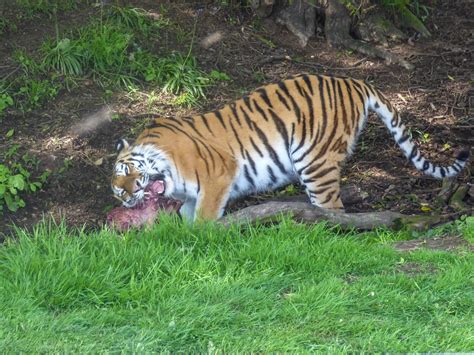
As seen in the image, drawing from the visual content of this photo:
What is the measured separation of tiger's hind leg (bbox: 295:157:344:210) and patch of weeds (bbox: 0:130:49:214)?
8.06 ft

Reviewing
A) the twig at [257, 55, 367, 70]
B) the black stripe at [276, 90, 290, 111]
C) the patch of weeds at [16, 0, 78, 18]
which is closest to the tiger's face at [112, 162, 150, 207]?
the black stripe at [276, 90, 290, 111]

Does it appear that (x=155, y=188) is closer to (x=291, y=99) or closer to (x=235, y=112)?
(x=235, y=112)

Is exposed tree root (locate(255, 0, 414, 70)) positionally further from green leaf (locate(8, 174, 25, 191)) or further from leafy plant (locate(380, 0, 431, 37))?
green leaf (locate(8, 174, 25, 191))

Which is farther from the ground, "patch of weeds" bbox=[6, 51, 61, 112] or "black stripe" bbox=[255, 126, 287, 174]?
"patch of weeds" bbox=[6, 51, 61, 112]

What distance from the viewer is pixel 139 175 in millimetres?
7250

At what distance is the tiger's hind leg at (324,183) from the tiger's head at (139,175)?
48.3 inches

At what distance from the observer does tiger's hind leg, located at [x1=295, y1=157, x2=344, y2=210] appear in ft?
24.7

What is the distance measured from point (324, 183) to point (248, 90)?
2.52 meters

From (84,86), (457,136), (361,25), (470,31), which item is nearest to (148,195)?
(84,86)

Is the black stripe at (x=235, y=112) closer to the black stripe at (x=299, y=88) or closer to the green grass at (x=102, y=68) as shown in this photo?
the black stripe at (x=299, y=88)

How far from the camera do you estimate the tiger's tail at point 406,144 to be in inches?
305

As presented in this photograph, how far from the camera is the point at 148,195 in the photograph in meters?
7.30

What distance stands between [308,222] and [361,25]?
507 cm

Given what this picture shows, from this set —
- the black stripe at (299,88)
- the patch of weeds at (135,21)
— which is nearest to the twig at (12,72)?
the patch of weeds at (135,21)
